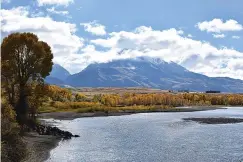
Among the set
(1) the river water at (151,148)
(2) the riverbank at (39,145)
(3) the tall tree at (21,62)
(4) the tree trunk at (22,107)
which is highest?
(3) the tall tree at (21,62)

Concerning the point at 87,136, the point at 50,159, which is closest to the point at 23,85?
the point at 87,136

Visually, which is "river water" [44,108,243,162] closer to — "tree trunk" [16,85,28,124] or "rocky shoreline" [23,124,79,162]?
"rocky shoreline" [23,124,79,162]

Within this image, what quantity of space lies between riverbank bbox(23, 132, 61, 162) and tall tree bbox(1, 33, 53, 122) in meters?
5.94

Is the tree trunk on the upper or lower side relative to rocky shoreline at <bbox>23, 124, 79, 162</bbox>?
upper

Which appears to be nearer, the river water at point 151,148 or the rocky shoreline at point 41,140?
the rocky shoreline at point 41,140

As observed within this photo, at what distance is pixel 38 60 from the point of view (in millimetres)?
77500

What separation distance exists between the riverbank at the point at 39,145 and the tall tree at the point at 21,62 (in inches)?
234

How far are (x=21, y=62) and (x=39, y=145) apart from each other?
1985cm

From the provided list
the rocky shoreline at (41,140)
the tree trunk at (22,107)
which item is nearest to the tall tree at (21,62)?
the tree trunk at (22,107)

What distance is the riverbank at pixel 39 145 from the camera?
54500 mm

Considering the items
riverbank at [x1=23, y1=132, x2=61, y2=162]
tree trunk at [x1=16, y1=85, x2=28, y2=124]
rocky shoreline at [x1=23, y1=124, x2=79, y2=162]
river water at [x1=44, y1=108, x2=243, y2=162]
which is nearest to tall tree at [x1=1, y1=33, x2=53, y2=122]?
tree trunk at [x1=16, y1=85, x2=28, y2=124]

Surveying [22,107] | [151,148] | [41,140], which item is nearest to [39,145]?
[41,140]

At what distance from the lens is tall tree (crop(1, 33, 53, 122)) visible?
75.4m

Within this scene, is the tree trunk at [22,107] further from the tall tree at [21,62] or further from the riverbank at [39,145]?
the riverbank at [39,145]
